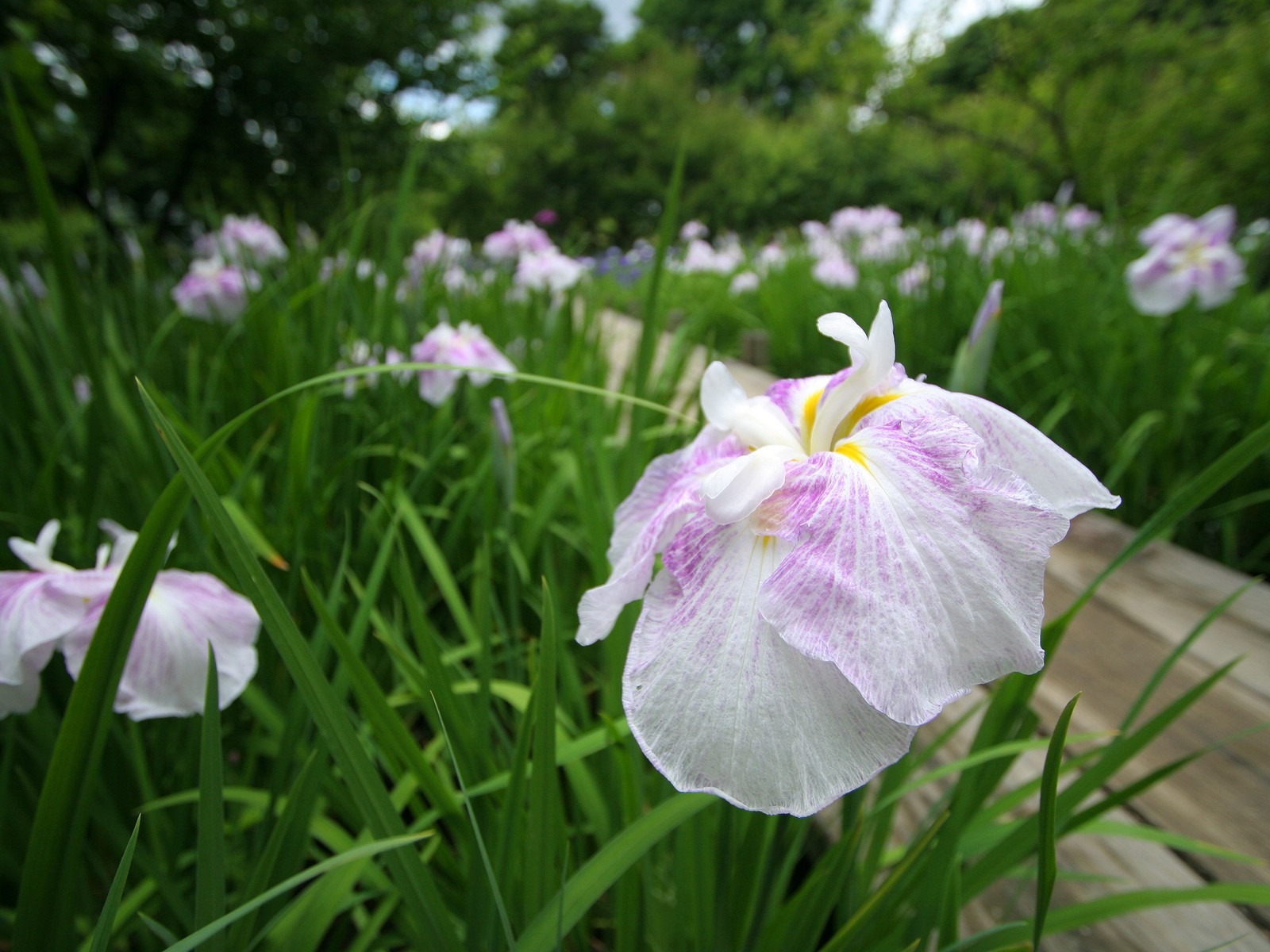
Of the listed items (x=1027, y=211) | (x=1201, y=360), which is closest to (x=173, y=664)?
Result: (x=1201, y=360)

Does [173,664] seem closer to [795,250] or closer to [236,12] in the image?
[795,250]

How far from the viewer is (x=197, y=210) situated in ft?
20.6

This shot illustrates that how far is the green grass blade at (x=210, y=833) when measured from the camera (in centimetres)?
48

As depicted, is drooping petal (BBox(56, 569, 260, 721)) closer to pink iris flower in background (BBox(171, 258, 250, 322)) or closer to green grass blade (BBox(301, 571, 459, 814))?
green grass blade (BBox(301, 571, 459, 814))

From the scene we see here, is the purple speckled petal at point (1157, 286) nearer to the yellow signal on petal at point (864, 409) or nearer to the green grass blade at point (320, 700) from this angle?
the yellow signal on petal at point (864, 409)

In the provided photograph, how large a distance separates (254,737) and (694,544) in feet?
2.33

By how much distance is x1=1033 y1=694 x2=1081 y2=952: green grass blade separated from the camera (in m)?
0.40

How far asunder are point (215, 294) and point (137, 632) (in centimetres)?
177

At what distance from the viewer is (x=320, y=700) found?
0.48 metres

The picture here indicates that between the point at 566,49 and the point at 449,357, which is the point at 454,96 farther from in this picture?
the point at 566,49

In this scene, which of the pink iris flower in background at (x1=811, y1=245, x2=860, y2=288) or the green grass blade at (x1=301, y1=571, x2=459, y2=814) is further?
the pink iris flower in background at (x1=811, y1=245, x2=860, y2=288)

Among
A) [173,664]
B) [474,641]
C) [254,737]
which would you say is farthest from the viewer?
[474,641]

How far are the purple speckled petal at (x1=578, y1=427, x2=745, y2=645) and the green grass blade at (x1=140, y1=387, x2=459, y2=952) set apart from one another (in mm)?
187

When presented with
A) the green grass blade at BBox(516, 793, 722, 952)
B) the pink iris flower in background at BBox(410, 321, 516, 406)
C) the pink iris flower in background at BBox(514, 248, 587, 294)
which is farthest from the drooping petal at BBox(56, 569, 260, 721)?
the pink iris flower in background at BBox(514, 248, 587, 294)
